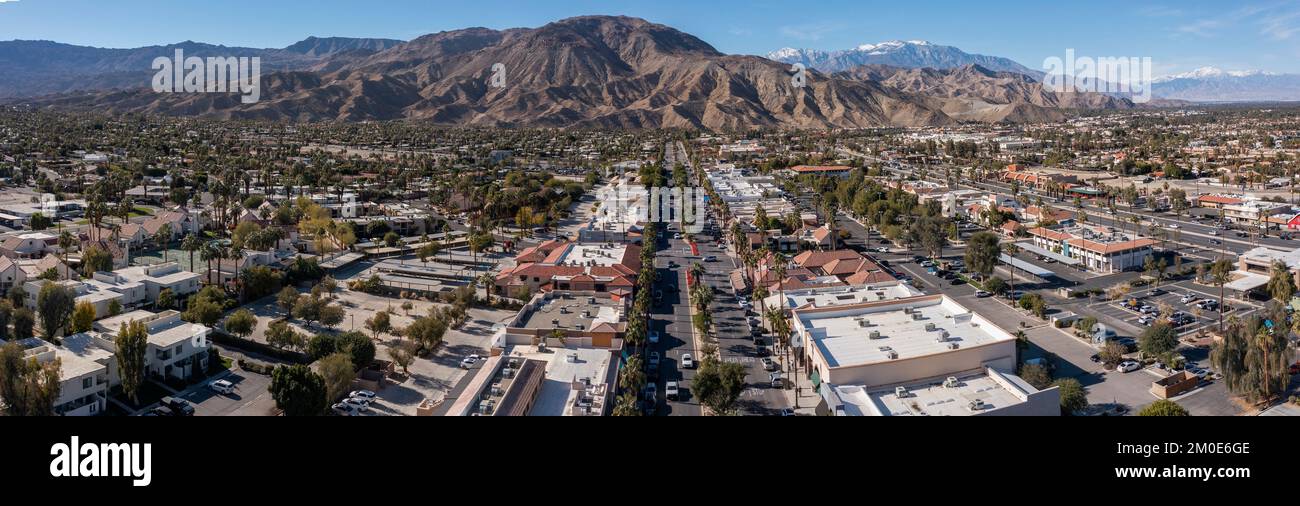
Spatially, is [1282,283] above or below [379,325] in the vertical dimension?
above

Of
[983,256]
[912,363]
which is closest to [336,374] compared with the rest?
[912,363]

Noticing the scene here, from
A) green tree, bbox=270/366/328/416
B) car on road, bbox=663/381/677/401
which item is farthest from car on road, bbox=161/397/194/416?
car on road, bbox=663/381/677/401

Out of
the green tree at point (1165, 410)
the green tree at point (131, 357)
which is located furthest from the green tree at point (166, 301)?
the green tree at point (1165, 410)

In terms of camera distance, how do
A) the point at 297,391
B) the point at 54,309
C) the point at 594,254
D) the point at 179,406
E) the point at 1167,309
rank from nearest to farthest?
the point at 297,391 → the point at 179,406 → the point at 54,309 → the point at 1167,309 → the point at 594,254

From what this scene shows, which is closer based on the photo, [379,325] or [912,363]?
[912,363]

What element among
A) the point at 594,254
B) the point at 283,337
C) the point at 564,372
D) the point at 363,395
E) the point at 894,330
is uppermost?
the point at 594,254

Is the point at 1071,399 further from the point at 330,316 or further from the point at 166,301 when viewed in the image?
the point at 166,301

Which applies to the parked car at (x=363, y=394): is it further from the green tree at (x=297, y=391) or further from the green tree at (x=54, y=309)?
the green tree at (x=54, y=309)
